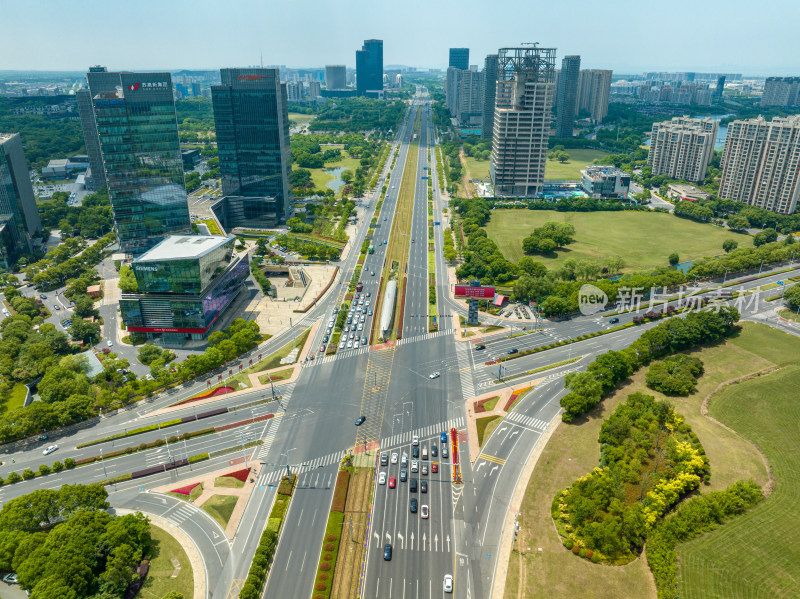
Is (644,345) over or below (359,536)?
A: over

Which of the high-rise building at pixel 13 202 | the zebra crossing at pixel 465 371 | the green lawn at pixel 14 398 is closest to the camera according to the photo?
the green lawn at pixel 14 398

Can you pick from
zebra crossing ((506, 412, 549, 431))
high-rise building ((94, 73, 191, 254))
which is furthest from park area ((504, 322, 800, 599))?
high-rise building ((94, 73, 191, 254))

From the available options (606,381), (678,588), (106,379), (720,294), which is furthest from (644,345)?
(106,379)

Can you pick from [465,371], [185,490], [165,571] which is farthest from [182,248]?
[165,571]

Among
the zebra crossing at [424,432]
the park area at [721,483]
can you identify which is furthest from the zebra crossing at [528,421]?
the zebra crossing at [424,432]

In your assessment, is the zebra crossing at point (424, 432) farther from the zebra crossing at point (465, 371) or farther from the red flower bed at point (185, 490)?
the red flower bed at point (185, 490)

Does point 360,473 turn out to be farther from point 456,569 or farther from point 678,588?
point 678,588
